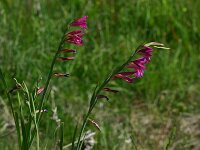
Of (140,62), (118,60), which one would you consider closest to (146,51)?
(140,62)

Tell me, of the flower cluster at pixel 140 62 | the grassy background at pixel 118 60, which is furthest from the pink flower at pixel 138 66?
the grassy background at pixel 118 60

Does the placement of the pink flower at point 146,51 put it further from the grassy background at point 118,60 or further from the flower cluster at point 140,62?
the grassy background at point 118,60

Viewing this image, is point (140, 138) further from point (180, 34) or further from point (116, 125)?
point (180, 34)

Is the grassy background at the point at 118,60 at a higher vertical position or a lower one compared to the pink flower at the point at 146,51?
lower

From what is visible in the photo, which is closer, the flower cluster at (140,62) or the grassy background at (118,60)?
the flower cluster at (140,62)

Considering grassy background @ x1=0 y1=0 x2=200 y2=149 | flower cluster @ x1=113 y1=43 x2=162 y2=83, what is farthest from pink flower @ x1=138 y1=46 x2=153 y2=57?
grassy background @ x1=0 y1=0 x2=200 y2=149

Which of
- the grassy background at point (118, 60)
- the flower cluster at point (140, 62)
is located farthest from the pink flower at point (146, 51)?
the grassy background at point (118, 60)

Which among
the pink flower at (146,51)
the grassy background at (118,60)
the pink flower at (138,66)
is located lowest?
the grassy background at (118,60)

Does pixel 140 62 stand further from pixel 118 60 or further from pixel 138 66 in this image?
pixel 118 60

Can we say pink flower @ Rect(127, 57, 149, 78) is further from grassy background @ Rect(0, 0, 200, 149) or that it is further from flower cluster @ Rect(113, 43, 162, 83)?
grassy background @ Rect(0, 0, 200, 149)

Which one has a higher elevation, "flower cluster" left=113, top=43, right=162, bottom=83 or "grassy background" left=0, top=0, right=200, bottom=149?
"flower cluster" left=113, top=43, right=162, bottom=83

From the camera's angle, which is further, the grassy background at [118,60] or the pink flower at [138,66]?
the grassy background at [118,60]
